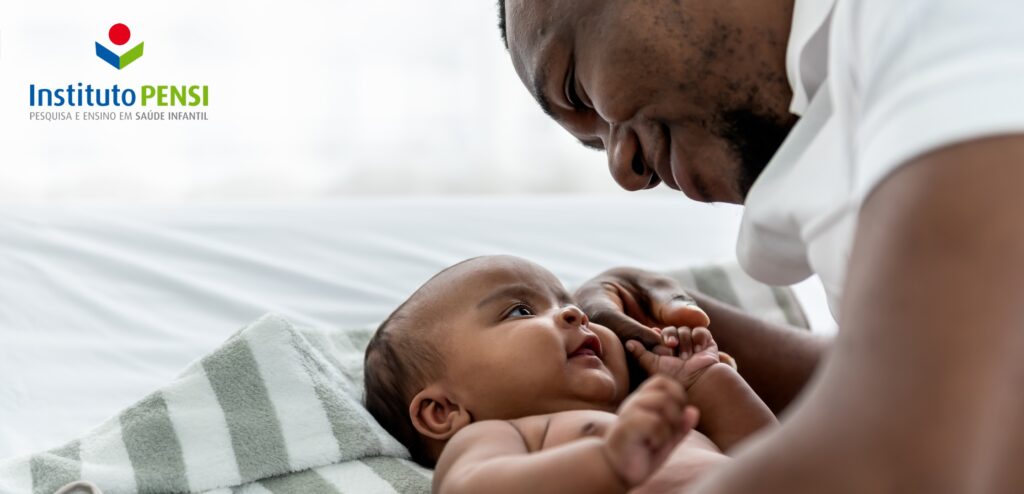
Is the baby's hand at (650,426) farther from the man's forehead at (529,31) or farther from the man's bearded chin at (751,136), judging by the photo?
the man's forehead at (529,31)

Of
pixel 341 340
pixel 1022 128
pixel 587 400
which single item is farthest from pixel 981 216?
pixel 341 340

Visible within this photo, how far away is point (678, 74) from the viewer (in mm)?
1171

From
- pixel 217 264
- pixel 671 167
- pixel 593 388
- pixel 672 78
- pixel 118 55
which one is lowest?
pixel 217 264

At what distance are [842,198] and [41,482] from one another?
0.82m

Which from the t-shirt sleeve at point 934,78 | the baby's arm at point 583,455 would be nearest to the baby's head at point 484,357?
the baby's arm at point 583,455

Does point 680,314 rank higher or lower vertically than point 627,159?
lower

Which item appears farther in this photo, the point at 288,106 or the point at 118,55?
the point at 288,106

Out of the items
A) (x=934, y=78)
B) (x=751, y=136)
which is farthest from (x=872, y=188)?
(x=751, y=136)

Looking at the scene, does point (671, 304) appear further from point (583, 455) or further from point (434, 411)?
point (583, 455)

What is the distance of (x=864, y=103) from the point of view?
0.83 metres

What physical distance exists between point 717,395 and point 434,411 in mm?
318

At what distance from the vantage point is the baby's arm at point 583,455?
0.82m

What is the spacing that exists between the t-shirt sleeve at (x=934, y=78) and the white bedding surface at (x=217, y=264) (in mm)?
1053

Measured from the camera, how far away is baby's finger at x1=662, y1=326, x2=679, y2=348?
4.48 feet
